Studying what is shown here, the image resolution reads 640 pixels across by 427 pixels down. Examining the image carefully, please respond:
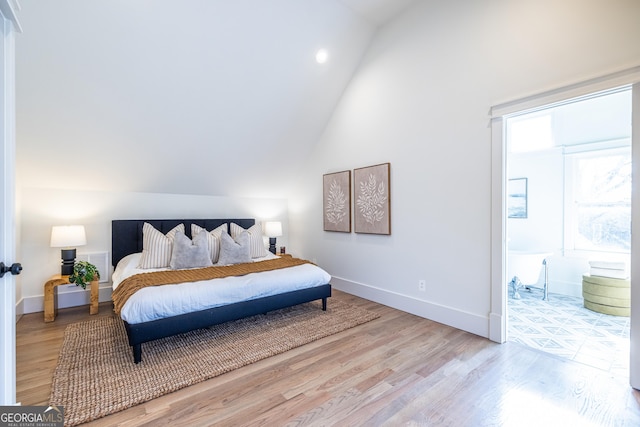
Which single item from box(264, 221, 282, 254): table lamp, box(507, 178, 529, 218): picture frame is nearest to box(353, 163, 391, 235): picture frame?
box(264, 221, 282, 254): table lamp

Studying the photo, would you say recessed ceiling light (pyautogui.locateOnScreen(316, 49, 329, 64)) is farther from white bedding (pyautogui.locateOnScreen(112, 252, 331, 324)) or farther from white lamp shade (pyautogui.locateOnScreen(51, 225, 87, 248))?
white lamp shade (pyautogui.locateOnScreen(51, 225, 87, 248))

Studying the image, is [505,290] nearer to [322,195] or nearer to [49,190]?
[322,195]

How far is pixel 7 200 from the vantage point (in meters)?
1.37

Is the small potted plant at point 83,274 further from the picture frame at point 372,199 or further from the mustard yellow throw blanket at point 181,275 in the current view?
the picture frame at point 372,199

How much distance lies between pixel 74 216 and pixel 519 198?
6525 millimetres

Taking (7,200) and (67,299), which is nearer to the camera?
(7,200)

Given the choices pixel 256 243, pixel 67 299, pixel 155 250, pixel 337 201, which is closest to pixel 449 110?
pixel 337 201

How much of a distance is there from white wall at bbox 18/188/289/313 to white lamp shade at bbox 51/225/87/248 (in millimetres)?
372

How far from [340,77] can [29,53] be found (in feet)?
10.7

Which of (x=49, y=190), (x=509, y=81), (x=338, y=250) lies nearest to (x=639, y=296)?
(x=509, y=81)

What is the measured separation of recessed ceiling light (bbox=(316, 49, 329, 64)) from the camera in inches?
142

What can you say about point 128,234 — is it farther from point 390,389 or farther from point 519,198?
point 519,198

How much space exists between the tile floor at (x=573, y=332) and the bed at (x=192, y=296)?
2119 mm

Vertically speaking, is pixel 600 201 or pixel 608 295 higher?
pixel 600 201
